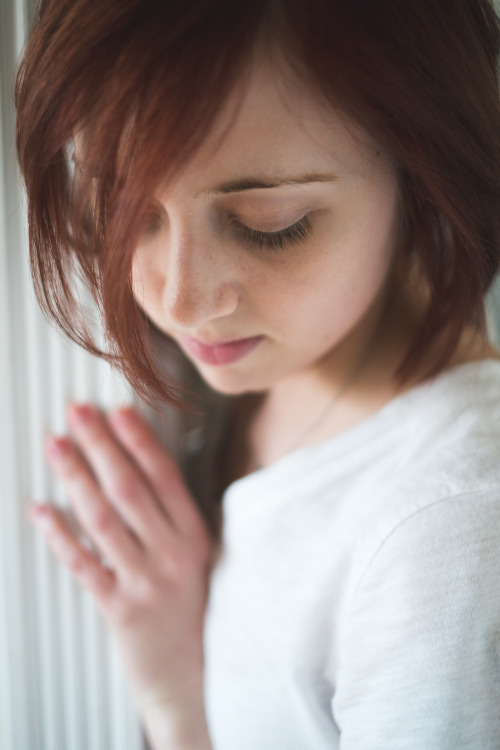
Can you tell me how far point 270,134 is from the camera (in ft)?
1.69

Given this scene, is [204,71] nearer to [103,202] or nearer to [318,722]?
[103,202]

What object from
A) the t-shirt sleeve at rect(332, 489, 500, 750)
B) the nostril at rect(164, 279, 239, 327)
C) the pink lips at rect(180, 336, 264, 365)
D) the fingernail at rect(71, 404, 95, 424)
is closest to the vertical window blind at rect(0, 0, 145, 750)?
the fingernail at rect(71, 404, 95, 424)

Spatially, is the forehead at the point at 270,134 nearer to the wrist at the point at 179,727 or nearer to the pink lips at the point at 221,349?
the pink lips at the point at 221,349

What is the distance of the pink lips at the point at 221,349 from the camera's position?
27.7 inches

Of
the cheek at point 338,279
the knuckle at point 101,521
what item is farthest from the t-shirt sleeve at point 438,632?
the knuckle at point 101,521

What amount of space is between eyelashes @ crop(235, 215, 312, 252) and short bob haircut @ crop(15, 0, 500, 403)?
0.10 meters

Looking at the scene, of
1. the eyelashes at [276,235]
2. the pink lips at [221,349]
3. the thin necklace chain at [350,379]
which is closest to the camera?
the eyelashes at [276,235]

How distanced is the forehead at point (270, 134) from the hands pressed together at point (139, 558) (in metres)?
0.49

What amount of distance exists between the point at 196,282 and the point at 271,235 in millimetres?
83

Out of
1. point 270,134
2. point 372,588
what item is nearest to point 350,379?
point 372,588

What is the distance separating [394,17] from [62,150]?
0.32m

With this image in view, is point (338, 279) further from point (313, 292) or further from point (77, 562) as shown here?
point (77, 562)

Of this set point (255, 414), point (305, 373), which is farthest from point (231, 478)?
point (305, 373)

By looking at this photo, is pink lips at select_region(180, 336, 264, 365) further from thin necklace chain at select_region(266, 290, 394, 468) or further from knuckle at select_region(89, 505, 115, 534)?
knuckle at select_region(89, 505, 115, 534)
